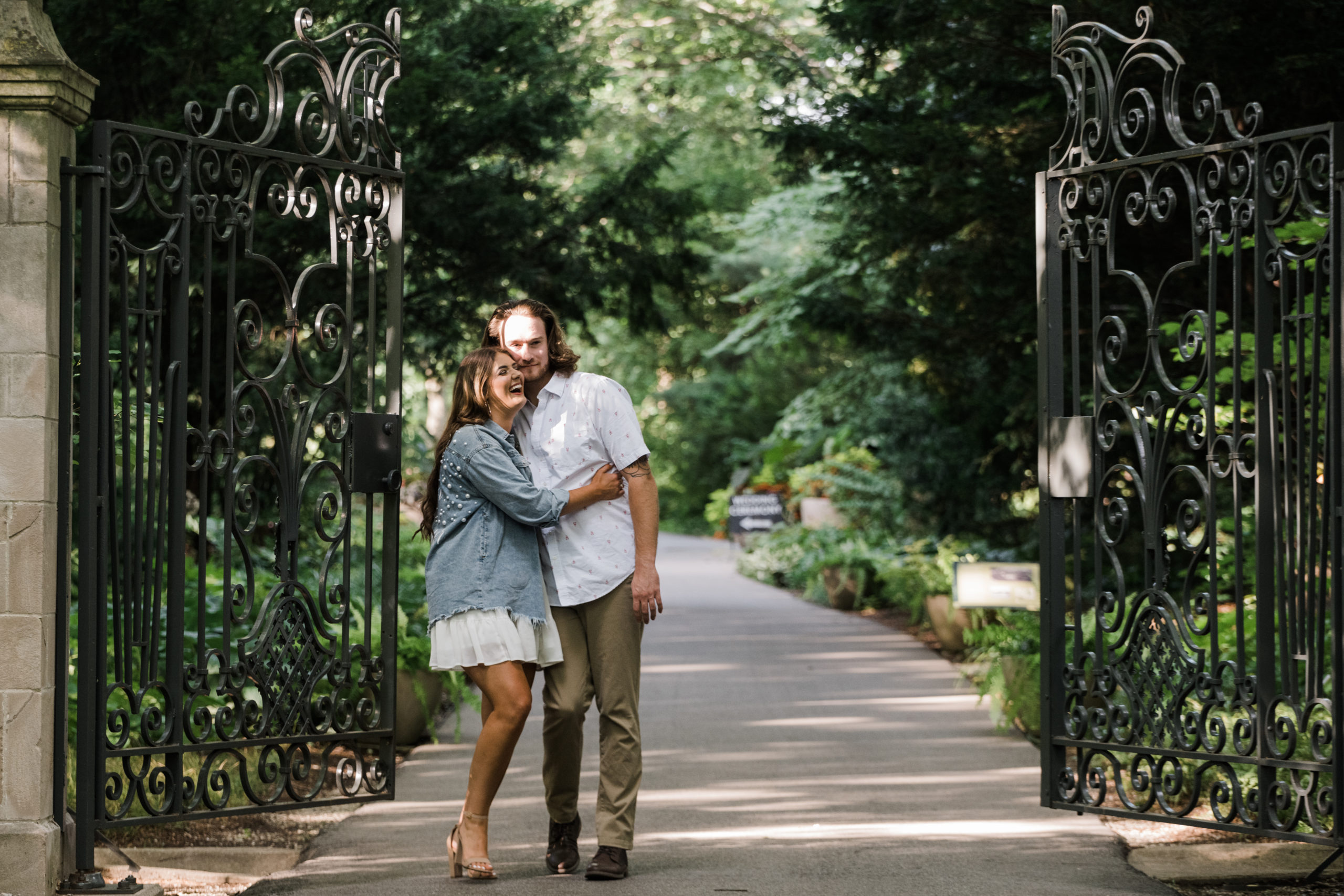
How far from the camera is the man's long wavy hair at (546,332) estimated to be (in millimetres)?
5133

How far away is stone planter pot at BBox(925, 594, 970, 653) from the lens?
38.4 feet

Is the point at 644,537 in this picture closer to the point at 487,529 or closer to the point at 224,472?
the point at 487,529

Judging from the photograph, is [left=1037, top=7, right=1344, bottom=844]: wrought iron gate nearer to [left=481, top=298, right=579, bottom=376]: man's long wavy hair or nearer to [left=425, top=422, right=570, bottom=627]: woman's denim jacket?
[left=481, top=298, right=579, bottom=376]: man's long wavy hair

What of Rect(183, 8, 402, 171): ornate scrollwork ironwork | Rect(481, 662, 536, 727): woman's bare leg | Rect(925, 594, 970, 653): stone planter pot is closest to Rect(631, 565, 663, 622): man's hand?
Rect(481, 662, 536, 727): woman's bare leg

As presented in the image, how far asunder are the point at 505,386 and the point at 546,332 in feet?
1.06

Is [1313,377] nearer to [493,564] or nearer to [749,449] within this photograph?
[493,564]

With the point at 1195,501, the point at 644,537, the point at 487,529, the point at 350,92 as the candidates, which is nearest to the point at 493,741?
the point at 487,529

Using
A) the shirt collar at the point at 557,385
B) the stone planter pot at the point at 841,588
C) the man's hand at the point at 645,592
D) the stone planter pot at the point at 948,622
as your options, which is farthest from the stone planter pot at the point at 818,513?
the man's hand at the point at 645,592

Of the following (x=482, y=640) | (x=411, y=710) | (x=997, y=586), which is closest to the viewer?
(x=482, y=640)

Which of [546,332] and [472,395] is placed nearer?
[472,395]

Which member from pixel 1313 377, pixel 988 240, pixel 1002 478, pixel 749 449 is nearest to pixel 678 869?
pixel 1313 377

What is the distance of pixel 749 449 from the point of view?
33.4 metres

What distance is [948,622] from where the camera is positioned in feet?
39.2

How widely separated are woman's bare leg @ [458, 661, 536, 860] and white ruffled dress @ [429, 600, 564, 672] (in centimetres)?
5
